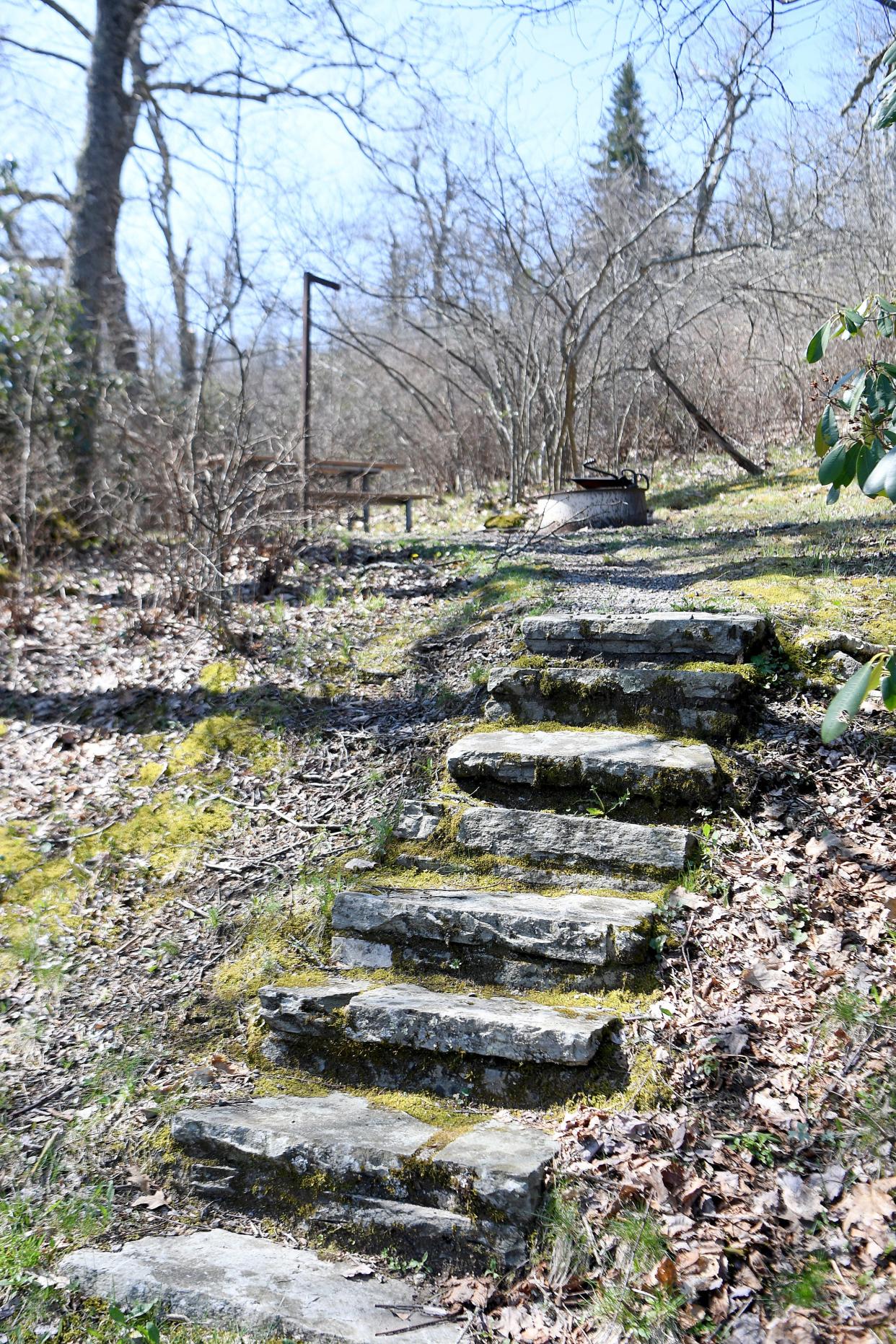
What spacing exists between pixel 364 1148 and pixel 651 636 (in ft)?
8.58

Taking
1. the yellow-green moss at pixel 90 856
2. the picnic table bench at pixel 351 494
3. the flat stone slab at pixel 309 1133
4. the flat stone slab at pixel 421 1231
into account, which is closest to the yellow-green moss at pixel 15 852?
the yellow-green moss at pixel 90 856

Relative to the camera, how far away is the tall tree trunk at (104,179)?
10773 mm

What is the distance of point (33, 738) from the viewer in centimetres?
572

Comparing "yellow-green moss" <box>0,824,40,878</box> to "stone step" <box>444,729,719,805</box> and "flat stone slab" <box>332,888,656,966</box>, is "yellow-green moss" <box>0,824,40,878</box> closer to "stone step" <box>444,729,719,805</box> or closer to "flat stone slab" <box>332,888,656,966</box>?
"flat stone slab" <box>332,888,656,966</box>

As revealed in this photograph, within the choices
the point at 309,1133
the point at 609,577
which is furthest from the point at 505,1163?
the point at 609,577

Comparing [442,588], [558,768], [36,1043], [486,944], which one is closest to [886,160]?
[442,588]

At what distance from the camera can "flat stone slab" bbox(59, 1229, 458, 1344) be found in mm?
2389

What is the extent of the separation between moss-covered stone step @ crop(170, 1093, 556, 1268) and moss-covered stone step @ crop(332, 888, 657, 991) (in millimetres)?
541

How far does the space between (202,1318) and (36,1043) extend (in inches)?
58.4

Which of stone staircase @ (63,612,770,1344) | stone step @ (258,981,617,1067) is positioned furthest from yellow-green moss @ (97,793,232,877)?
stone step @ (258,981,617,1067)

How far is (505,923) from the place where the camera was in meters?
3.32

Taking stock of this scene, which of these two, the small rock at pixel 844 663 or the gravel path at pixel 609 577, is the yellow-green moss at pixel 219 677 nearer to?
the gravel path at pixel 609 577

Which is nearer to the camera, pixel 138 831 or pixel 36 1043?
pixel 36 1043

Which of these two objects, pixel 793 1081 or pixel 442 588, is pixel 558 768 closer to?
pixel 793 1081
